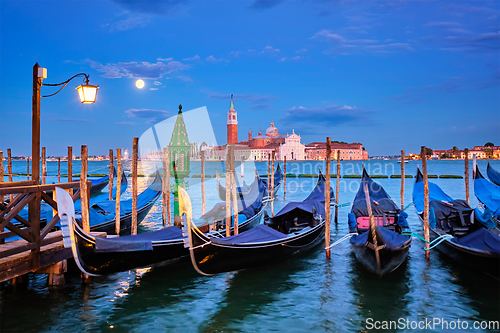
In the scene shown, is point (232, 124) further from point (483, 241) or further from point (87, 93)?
point (87, 93)

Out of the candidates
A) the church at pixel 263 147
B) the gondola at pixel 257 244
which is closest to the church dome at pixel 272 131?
the church at pixel 263 147

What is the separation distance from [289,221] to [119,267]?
11.2ft

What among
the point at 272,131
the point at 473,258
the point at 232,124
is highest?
the point at 232,124

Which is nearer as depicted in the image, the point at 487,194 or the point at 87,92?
the point at 87,92

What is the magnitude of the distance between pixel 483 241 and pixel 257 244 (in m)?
2.73

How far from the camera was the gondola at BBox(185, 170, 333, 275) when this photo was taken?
369 centimetres

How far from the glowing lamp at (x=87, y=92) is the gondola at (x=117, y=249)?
1051mm

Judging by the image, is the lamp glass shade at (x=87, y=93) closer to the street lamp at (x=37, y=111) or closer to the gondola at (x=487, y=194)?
the street lamp at (x=37, y=111)

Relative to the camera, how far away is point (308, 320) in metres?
3.35

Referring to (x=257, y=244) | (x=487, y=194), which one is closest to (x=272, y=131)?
(x=487, y=194)

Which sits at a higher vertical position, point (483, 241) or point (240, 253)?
point (483, 241)

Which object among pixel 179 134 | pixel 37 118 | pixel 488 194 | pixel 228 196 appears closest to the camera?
pixel 37 118

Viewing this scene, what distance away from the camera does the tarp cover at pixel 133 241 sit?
11.3ft

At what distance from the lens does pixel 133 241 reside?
147 inches
